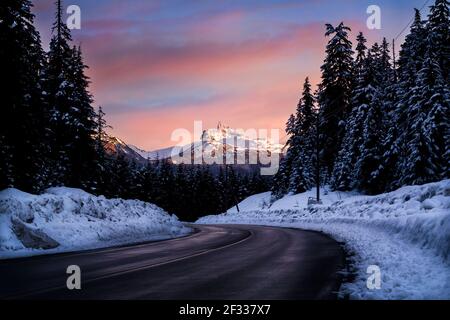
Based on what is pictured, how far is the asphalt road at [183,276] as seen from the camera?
6797 millimetres

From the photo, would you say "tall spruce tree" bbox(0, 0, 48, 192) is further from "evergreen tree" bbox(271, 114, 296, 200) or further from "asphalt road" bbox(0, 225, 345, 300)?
"evergreen tree" bbox(271, 114, 296, 200)

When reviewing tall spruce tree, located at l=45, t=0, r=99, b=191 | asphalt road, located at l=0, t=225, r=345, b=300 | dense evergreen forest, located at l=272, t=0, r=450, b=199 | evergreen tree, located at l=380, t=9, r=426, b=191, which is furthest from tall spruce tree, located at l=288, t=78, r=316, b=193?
asphalt road, located at l=0, t=225, r=345, b=300

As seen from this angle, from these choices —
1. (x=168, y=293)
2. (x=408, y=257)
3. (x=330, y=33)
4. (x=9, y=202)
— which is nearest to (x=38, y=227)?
(x=9, y=202)

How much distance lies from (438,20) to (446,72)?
4.81m

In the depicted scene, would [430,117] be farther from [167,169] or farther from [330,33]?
[167,169]

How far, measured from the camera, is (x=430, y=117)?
120 feet

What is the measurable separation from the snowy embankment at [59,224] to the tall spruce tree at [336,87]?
3787 cm

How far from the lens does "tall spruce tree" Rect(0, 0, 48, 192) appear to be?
83.0 feet

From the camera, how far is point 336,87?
185 ft

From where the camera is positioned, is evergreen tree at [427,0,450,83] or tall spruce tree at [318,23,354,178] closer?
evergreen tree at [427,0,450,83]

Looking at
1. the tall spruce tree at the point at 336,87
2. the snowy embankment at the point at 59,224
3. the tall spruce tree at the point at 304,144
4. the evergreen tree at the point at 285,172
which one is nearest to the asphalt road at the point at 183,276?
the snowy embankment at the point at 59,224

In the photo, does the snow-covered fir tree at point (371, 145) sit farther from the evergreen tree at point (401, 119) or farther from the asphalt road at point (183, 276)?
the asphalt road at point (183, 276)

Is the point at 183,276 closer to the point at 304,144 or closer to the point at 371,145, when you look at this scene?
the point at 371,145

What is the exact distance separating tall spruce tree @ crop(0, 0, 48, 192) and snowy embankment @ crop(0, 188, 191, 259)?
7314 mm
